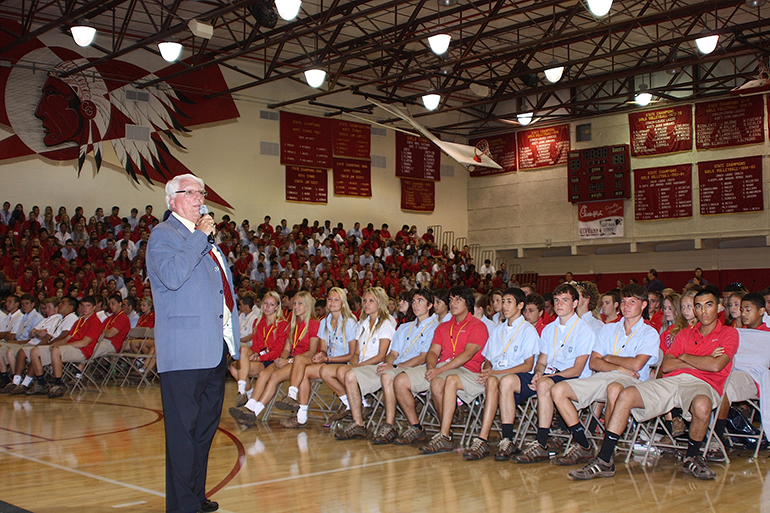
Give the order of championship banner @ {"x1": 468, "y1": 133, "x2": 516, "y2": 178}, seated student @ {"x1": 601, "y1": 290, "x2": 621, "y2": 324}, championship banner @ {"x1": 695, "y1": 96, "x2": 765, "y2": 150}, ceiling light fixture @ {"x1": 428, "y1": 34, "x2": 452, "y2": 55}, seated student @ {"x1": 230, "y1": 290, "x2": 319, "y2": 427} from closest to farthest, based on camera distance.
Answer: seated student @ {"x1": 601, "y1": 290, "x2": 621, "y2": 324}
seated student @ {"x1": 230, "y1": 290, "x2": 319, "y2": 427}
ceiling light fixture @ {"x1": 428, "y1": 34, "x2": 452, "y2": 55}
championship banner @ {"x1": 695, "y1": 96, "x2": 765, "y2": 150}
championship banner @ {"x1": 468, "y1": 133, "x2": 516, "y2": 178}

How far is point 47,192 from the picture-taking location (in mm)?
15312

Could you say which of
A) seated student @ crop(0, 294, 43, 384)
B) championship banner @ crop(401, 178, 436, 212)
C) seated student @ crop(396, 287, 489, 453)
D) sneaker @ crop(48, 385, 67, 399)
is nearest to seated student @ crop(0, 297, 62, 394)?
seated student @ crop(0, 294, 43, 384)

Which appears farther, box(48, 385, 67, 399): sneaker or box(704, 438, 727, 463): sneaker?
box(48, 385, 67, 399): sneaker

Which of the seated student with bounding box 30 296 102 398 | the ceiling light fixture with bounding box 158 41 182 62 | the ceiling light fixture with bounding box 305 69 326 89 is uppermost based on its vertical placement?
the ceiling light fixture with bounding box 158 41 182 62

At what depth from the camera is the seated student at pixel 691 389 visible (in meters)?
4.71

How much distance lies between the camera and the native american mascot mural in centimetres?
1485

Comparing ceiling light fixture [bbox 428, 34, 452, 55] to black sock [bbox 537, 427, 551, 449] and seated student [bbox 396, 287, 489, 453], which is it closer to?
seated student [bbox 396, 287, 489, 453]

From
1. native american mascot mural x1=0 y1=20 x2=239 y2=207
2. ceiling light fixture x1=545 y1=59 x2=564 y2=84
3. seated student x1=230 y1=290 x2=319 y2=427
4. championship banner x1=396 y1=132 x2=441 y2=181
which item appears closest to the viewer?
seated student x1=230 y1=290 x2=319 y2=427

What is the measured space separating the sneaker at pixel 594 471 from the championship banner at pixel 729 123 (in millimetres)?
15685

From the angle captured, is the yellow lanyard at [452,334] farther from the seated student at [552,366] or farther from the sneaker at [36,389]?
the sneaker at [36,389]

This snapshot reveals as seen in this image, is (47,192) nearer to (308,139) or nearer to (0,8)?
(0,8)

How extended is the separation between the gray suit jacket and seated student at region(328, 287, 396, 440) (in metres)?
2.97

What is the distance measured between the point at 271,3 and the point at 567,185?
10954 millimetres

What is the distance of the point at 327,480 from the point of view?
4617 millimetres
